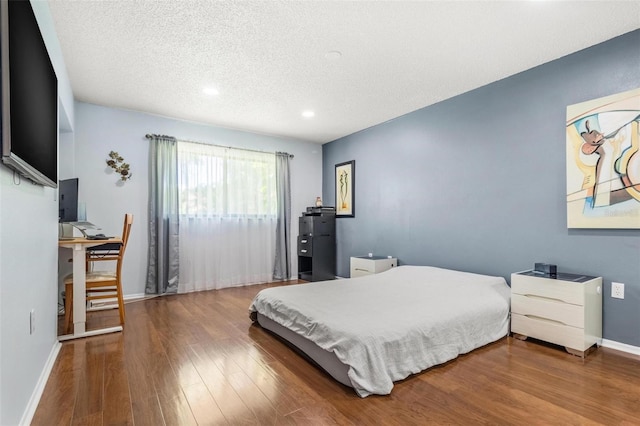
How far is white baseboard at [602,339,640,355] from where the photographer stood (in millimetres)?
2373

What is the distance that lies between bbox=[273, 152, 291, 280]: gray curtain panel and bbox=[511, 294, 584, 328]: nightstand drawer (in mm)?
3443

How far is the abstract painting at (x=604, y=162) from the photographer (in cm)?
238

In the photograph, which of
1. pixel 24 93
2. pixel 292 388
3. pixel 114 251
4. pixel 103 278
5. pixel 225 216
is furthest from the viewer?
pixel 225 216

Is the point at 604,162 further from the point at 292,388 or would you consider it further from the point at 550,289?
the point at 292,388


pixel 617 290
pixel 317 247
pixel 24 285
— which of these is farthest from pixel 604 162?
pixel 24 285

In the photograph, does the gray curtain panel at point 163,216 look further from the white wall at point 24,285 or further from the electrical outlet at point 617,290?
the electrical outlet at point 617,290

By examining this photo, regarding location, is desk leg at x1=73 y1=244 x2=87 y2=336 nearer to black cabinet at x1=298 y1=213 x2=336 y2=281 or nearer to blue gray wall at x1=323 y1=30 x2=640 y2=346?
black cabinet at x1=298 y1=213 x2=336 y2=281

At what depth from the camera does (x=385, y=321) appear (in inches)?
84.7

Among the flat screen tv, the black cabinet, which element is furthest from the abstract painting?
the flat screen tv

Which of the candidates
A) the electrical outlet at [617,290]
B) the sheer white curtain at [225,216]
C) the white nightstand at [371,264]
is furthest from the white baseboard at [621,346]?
the sheer white curtain at [225,216]

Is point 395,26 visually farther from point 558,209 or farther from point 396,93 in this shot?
point 558,209

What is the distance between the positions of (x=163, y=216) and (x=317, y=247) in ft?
7.71

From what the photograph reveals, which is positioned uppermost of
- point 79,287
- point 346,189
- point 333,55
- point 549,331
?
point 333,55

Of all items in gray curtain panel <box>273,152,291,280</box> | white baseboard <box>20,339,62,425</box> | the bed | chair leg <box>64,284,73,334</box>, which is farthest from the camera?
gray curtain panel <box>273,152,291,280</box>
